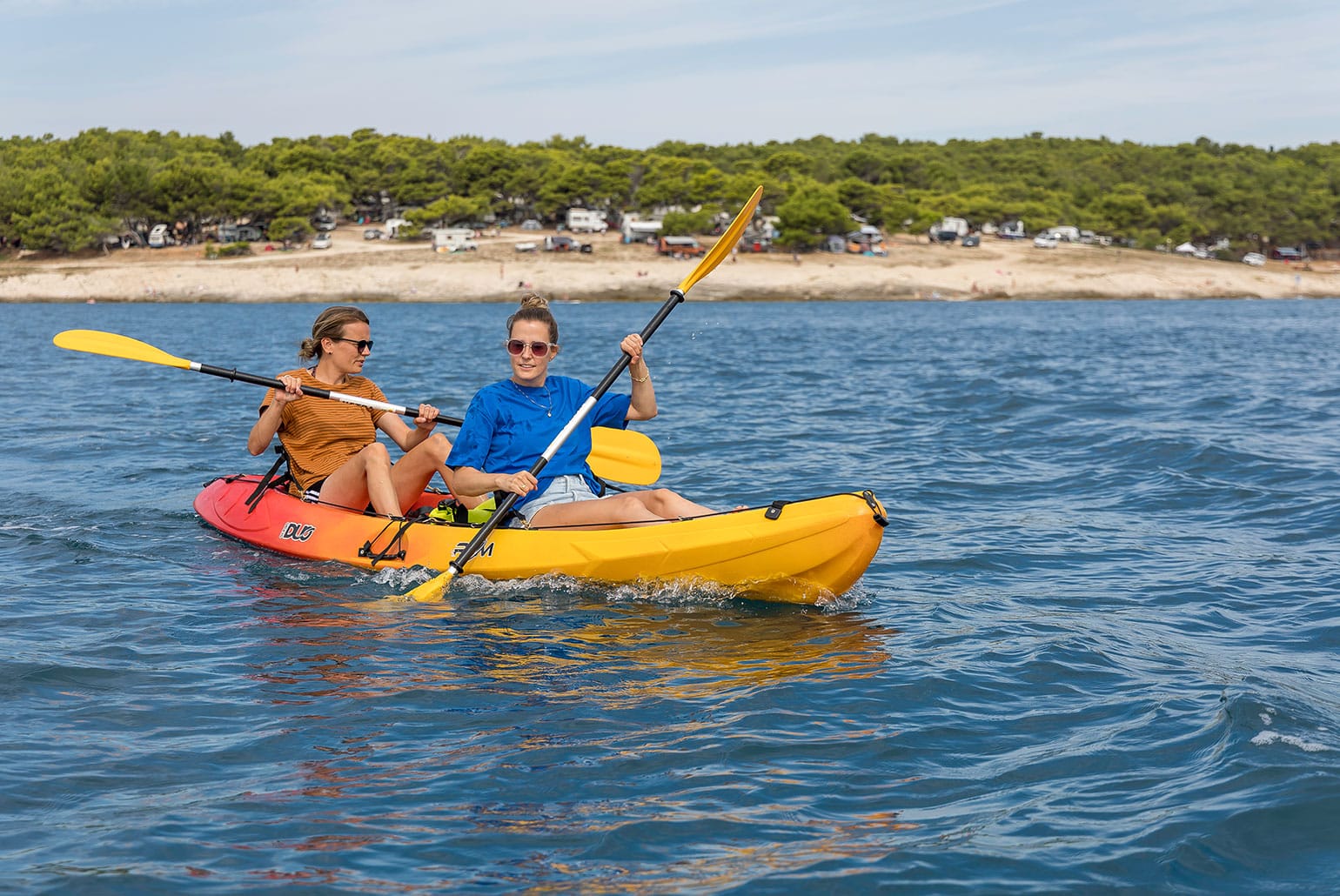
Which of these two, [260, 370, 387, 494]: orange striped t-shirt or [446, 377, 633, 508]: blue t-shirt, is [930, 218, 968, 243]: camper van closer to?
[260, 370, 387, 494]: orange striped t-shirt

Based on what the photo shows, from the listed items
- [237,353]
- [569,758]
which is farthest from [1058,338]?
[569,758]

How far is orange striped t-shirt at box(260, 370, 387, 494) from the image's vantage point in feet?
25.9

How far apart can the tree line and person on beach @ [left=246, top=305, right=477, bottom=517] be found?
208ft

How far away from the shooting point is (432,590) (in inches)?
259

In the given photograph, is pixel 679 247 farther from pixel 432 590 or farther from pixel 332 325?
pixel 432 590

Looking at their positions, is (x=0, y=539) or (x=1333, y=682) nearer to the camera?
(x=1333, y=682)

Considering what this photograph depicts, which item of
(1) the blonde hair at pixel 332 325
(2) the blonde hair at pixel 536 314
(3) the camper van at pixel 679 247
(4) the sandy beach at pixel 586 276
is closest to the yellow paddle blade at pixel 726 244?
(2) the blonde hair at pixel 536 314

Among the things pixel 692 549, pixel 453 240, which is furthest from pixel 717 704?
pixel 453 240

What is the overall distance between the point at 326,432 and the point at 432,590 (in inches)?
76.1

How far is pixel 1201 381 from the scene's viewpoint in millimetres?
20156

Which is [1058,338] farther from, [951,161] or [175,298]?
[951,161]

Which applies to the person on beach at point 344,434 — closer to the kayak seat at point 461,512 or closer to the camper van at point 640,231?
the kayak seat at point 461,512

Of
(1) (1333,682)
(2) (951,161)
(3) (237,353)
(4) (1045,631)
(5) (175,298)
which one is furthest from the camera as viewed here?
(2) (951,161)

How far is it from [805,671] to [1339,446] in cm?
928
